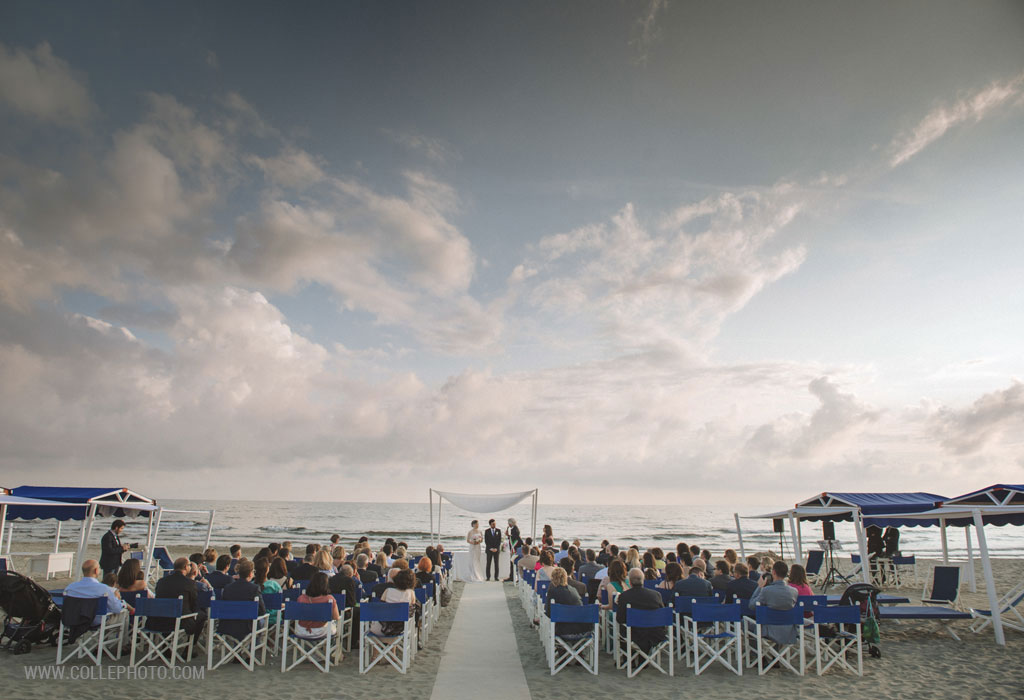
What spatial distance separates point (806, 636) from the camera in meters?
8.53

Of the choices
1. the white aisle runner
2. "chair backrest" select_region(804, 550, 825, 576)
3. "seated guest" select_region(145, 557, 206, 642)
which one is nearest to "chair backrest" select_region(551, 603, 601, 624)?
the white aisle runner

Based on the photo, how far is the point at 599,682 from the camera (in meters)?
6.27

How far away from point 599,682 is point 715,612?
1.44 metres

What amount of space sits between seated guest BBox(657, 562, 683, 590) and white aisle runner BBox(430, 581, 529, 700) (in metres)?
2.17

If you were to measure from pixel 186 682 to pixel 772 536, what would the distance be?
162 ft

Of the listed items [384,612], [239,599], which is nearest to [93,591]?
[239,599]

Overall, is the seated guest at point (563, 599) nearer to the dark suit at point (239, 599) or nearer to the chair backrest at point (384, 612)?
the chair backrest at point (384, 612)

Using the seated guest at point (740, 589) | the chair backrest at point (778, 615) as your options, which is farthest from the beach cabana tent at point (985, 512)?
the chair backrest at point (778, 615)

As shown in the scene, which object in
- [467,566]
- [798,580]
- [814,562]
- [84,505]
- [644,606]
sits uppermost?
[84,505]

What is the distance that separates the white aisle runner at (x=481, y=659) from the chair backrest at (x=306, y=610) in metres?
1.36

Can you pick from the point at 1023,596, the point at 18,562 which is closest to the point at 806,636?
the point at 1023,596

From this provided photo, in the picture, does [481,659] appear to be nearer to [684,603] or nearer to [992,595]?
[684,603]

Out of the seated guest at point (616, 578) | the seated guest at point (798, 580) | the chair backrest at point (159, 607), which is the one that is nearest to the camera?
the chair backrest at point (159, 607)

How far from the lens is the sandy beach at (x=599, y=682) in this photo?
567 centimetres
